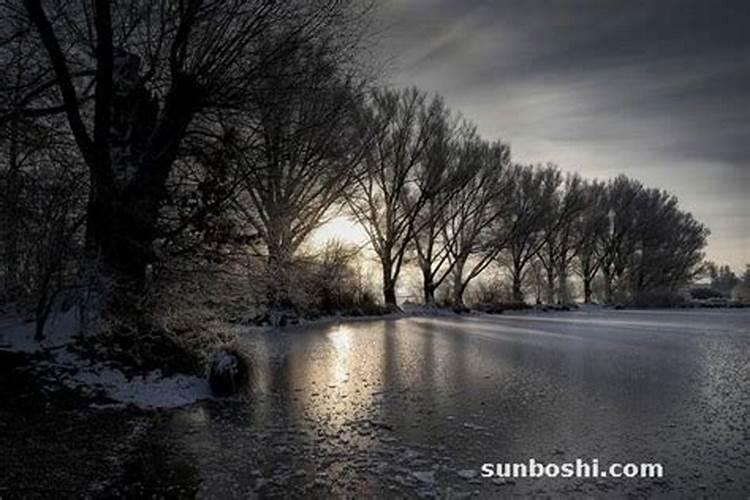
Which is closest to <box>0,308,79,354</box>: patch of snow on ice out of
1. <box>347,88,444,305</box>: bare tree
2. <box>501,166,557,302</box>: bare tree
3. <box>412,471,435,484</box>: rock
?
<box>412,471,435,484</box>: rock

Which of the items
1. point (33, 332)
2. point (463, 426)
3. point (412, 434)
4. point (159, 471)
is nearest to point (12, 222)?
point (33, 332)

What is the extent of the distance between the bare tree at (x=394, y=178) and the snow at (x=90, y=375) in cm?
2467

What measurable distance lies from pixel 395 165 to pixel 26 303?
27.8 meters

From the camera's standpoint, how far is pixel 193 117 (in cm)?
1060

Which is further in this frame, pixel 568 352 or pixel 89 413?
pixel 568 352

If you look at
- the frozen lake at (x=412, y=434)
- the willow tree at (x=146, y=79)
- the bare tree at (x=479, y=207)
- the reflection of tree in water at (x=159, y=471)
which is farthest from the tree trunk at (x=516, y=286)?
the reflection of tree in water at (x=159, y=471)

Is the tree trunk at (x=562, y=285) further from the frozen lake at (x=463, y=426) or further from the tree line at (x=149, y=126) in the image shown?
the tree line at (x=149, y=126)

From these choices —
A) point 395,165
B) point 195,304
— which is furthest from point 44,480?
point 395,165

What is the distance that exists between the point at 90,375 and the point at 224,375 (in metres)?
1.94

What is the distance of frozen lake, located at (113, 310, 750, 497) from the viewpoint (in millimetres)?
4805

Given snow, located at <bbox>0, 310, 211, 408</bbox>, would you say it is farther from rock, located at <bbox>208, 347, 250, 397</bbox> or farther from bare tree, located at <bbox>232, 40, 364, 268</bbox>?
bare tree, located at <bbox>232, 40, 364, 268</bbox>

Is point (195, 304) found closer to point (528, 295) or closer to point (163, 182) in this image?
point (163, 182)

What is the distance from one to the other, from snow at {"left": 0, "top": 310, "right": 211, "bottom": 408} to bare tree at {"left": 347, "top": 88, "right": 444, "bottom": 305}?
24.7m

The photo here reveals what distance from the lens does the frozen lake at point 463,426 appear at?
189 inches
